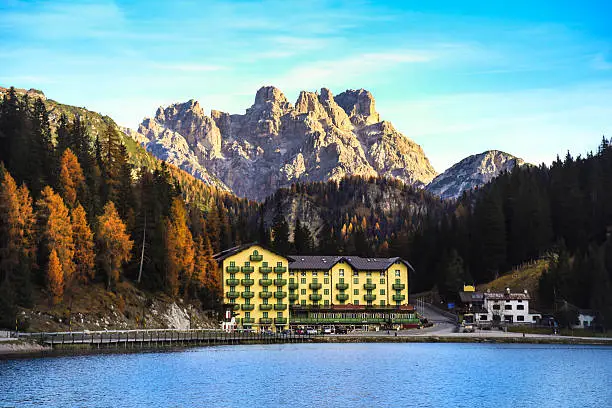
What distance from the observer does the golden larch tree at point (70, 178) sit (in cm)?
13362

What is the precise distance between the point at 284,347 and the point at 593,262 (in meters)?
74.3

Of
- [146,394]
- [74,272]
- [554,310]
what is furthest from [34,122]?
[554,310]

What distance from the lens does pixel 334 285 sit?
18538cm

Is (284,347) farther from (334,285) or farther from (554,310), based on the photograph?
(554,310)

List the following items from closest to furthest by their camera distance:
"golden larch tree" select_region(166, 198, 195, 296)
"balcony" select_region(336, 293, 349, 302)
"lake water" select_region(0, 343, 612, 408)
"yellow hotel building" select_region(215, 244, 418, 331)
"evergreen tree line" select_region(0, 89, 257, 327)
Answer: "lake water" select_region(0, 343, 612, 408) → "evergreen tree line" select_region(0, 89, 257, 327) → "golden larch tree" select_region(166, 198, 195, 296) → "yellow hotel building" select_region(215, 244, 418, 331) → "balcony" select_region(336, 293, 349, 302)

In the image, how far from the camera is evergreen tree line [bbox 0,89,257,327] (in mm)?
115812

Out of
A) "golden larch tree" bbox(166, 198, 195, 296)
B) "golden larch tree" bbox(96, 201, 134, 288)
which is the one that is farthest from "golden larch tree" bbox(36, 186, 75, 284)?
"golden larch tree" bbox(166, 198, 195, 296)

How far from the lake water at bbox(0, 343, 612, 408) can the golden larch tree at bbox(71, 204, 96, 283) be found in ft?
61.0

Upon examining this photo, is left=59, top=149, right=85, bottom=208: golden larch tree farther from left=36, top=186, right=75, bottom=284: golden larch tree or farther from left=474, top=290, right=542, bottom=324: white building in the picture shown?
left=474, top=290, right=542, bottom=324: white building

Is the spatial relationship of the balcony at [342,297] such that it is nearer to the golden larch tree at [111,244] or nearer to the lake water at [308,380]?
the lake water at [308,380]

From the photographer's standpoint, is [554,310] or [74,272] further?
[554,310]

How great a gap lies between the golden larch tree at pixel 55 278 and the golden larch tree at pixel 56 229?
6.42 ft

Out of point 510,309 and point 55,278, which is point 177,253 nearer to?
point 55,278

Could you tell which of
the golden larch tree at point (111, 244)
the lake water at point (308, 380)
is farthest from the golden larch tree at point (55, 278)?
the golden larch tree at point (111, 244)
